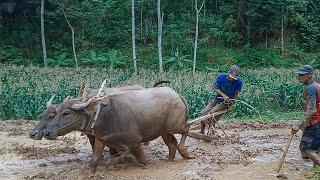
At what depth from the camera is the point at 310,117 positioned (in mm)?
7891

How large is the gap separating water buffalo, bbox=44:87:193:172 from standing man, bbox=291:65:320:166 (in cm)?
218

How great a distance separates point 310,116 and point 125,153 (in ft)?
11.3

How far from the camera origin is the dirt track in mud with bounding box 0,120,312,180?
8164 mm

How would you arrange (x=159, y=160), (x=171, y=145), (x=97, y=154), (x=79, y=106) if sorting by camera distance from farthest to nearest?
1. (x=159, y=160)
2. (x=171, y=145)
3. (x=97, y=154)
4. (x=79, y=106)

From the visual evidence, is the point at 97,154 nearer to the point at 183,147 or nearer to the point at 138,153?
the point at 138,153

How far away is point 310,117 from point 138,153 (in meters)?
2.96

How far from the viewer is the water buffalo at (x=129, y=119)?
26.0 ft

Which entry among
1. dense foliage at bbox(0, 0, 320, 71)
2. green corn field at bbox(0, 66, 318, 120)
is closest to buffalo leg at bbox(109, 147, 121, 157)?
green corn field at bbox(0, 66, 318, 120)

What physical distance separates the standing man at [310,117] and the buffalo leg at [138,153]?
258 centimetres

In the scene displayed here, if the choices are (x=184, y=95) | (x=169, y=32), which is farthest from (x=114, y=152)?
(x=169, y=32)

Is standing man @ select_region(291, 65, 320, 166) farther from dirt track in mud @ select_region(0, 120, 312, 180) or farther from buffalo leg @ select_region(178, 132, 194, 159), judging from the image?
buffalo leg @ select_region(178, 132, 194, 159)

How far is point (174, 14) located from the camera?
35.4 m

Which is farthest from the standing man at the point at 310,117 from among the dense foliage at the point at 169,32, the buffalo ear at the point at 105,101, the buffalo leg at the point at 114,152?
the dense foliage at the point at 169,32

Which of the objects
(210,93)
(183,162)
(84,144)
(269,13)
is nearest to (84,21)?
(269,13)
